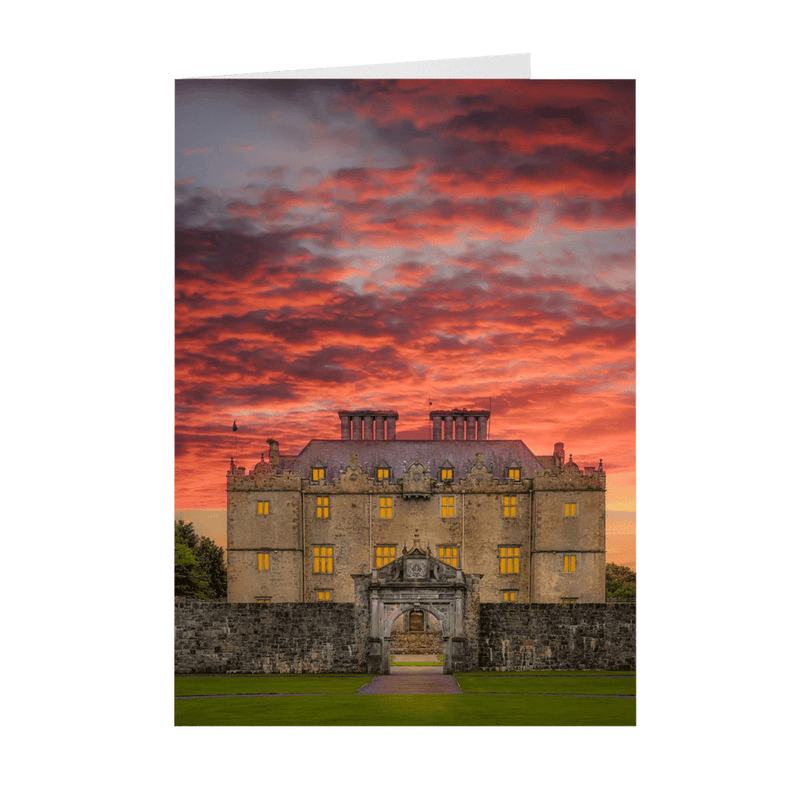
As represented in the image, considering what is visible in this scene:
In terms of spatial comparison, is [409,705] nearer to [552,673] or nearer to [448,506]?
[552,673]

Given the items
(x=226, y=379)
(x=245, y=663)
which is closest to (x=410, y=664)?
(x=245, y=663)

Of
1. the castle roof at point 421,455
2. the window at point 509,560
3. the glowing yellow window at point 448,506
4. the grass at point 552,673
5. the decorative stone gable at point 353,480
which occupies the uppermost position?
the castle roof at point 421,455

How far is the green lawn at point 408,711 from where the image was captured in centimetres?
2370

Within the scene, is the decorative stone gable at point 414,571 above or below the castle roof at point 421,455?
below

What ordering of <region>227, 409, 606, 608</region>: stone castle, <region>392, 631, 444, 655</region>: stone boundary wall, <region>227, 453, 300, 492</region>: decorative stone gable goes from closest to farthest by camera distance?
<region>227, 453, 300, 492</region>: decorative stone gable
<region>227, 409, 606, 608</region>: stone castle
<region>392, 631, 444, 655</region>: stone boundary wall

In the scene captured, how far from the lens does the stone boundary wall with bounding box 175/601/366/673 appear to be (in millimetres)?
32781

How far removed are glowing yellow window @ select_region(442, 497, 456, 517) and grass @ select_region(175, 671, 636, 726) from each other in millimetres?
9122

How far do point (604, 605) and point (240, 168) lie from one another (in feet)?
50.5

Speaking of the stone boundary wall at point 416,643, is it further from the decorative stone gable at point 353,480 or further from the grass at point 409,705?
the grass at point 409,705

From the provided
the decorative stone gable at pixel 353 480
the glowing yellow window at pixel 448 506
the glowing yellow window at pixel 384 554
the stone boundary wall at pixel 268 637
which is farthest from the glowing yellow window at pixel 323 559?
the glowing yellow window at pixel 448 506

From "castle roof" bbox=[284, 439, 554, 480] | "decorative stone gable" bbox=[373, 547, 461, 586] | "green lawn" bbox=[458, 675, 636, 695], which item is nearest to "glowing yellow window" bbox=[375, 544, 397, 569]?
"castle roof" bbox=[284, 439, 554, 480]

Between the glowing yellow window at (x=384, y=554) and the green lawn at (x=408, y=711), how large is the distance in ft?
36.7

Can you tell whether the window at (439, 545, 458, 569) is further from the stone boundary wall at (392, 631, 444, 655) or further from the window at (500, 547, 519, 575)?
the stone boundary wall at (392, 631, 444, 655)

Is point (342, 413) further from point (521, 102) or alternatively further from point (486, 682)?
point (521, 102)
